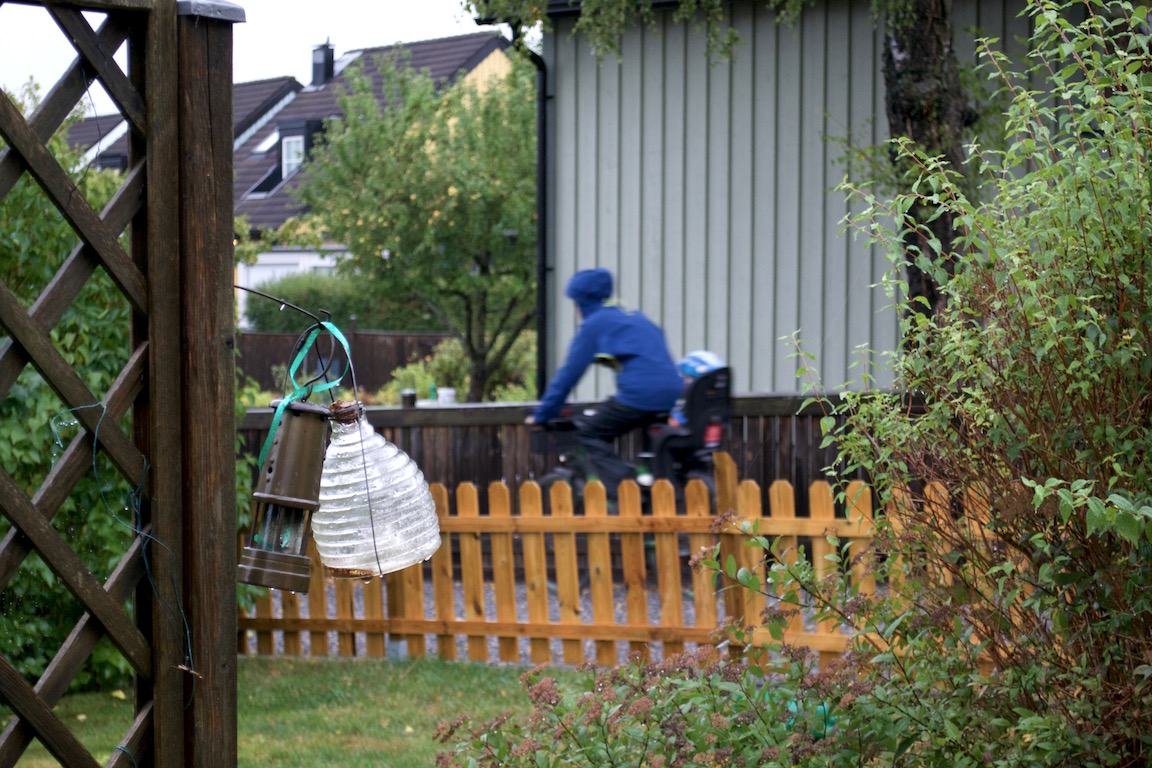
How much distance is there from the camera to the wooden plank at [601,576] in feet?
21.5

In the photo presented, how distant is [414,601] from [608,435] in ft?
5.52

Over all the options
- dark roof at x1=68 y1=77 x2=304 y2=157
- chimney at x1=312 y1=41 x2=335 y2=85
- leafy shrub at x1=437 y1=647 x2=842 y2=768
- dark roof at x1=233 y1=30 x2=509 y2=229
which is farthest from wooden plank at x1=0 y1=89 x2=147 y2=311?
chimney at x1=312 y1=41 x2=335 y2=85

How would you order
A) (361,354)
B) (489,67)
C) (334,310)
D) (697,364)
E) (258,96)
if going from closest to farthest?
(697,364) < (361,354) < (334,310) < (489,67) < (258,96)

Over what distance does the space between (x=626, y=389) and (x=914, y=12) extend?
277 centimetres

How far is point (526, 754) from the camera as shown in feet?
9.87

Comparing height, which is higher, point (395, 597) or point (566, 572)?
point (566, 572)

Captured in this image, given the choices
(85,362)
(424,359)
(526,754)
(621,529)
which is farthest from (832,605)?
(424,359)

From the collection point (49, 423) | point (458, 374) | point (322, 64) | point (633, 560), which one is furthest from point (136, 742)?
point (322, 64)

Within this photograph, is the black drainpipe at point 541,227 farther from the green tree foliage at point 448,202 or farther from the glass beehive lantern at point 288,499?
the green tree foliage at point 448,202

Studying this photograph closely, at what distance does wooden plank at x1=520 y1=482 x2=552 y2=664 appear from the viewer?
262 inches

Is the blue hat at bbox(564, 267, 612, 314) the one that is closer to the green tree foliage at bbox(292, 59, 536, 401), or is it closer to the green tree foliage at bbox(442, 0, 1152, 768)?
the green tree foliage at bbox(442, 0, 1152, 768)

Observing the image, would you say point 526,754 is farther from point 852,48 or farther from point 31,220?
point 852,48

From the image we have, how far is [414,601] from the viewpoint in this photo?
22.2 ft

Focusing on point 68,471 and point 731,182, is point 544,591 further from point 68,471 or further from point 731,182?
point 731,182
